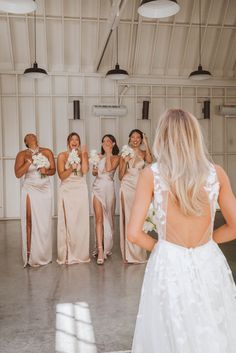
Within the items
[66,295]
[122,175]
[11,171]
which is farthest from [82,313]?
[11,171]

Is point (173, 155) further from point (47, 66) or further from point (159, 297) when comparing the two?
point (47, 66)

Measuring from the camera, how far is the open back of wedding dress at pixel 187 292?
1.85 metres

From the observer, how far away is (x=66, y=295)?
4742 millimetres

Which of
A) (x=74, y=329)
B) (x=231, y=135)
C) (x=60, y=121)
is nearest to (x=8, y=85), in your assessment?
(x=60, y=121)

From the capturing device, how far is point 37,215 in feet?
19.4

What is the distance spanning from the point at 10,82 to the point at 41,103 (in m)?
0.99

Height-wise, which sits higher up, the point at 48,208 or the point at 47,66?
the point at 47,66

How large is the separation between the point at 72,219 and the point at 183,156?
4401mm

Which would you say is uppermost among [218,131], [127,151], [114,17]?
[114,17]

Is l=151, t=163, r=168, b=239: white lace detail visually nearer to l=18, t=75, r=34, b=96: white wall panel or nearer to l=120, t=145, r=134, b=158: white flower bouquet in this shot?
l=120, t=145, r=134, b=158: white flower bouquet

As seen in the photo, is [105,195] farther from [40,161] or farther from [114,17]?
[114,17]

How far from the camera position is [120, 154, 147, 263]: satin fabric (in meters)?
6.15

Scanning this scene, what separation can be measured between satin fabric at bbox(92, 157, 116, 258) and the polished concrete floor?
0.45m

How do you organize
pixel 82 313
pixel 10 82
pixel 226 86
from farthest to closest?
1. pixel 226 86
2. pixel 10 82
3. pixel 82 313
